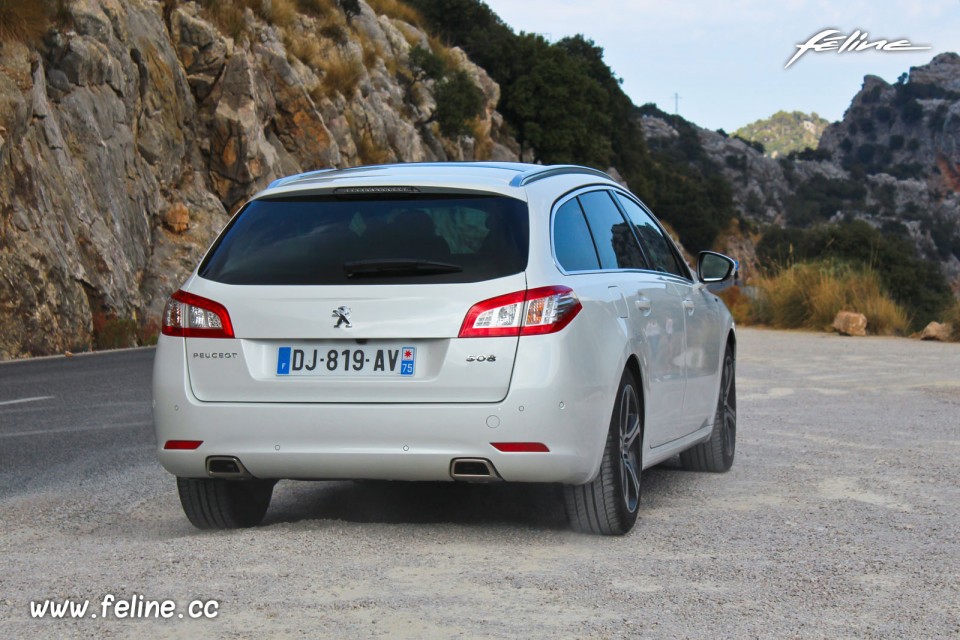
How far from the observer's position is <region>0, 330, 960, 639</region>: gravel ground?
4.49 metres

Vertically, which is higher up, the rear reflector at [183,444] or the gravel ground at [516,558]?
the rear reflector at [183,444]

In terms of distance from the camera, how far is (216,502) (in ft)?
20.4

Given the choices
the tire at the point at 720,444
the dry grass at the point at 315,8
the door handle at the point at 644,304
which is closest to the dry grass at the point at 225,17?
the dry grass at the point at 315,8

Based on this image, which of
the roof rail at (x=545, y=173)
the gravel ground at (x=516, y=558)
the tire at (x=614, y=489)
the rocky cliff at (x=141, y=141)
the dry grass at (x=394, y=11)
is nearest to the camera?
the gravel ground at (x=516, y=558)

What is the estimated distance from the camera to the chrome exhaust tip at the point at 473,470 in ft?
18.2

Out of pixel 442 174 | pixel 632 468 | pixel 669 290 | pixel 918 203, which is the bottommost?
pixel 918 203

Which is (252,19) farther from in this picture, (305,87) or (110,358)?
(110,358)

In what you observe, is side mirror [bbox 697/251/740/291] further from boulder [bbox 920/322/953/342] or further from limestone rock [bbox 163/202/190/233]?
limestone rock [bbox 163/202/190/233]

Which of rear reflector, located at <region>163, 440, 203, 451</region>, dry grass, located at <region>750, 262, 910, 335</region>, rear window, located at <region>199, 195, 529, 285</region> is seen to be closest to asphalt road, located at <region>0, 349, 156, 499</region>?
rear reflector, located at <region>163, 440, 203, 451</region>

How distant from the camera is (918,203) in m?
142

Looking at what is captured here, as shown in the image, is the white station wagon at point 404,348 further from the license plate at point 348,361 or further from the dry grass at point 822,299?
the dry grass at point 822,299

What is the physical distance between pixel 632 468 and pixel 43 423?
244 inches

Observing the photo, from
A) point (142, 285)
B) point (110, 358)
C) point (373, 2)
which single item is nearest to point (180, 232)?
point (142, 285)

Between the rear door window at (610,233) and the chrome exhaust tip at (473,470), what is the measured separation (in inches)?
53.1
